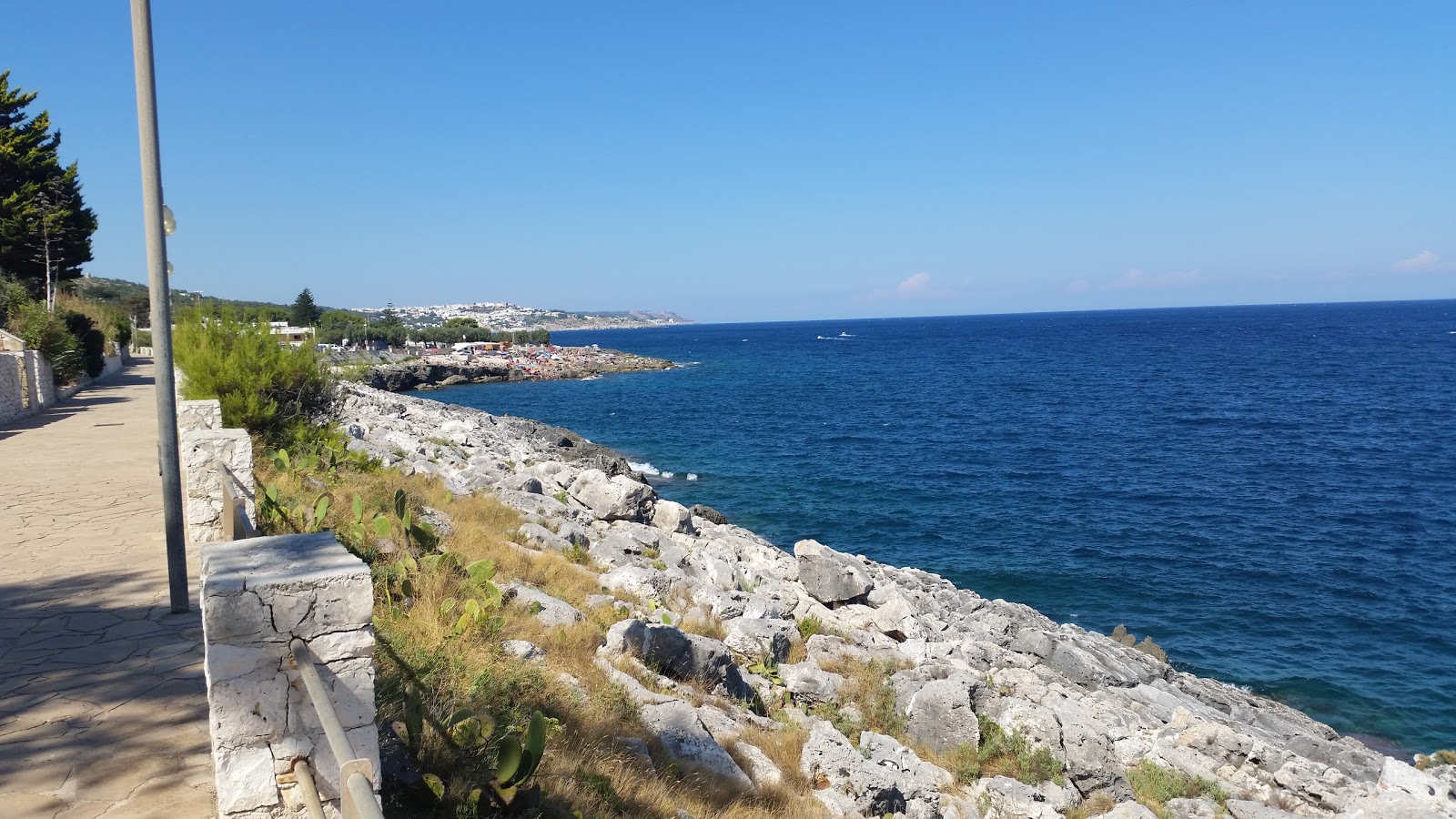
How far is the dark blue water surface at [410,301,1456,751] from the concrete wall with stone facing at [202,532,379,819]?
53.9 feet

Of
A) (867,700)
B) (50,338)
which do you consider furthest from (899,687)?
(50,338)

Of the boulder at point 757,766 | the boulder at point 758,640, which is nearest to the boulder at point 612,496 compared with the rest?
the boulder at point 758,640

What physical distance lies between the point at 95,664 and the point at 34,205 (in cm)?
3775

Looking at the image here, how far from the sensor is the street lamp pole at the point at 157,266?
235 inches

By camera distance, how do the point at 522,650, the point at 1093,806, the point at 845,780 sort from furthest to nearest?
1. the point at 1093,806
2. the point at 845,780
3. the point at 522,650

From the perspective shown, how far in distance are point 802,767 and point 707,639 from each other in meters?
1.80

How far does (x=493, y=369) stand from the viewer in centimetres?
7612

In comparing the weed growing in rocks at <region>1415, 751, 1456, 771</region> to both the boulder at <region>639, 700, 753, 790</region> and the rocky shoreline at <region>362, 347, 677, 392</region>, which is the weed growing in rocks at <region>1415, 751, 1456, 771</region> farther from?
the rocky shoreline at <region>362, 347, 677, 392</region>

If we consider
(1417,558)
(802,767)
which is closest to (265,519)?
(802,767)

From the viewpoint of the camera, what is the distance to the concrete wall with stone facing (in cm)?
330

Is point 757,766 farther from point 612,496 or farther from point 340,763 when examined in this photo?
point 612,496

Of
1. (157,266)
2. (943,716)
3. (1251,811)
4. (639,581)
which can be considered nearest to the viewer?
(157,266)

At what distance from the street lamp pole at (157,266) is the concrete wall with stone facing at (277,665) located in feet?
10.3

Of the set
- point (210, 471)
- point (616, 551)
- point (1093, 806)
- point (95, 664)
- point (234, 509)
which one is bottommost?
point (1093, 806)
